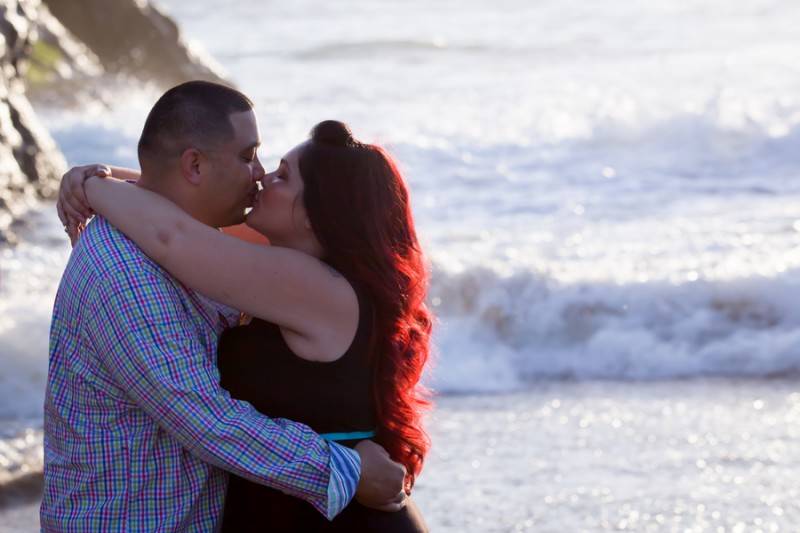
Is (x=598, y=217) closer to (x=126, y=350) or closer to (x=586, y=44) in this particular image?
(x=126, y=350)

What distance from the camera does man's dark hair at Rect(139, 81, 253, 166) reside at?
275 cm

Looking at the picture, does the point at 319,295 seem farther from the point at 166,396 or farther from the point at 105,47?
the point at 105,47

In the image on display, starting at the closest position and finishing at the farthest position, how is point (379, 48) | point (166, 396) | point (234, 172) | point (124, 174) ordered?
1. point (166, 396)
2. point (234, 172)
3. point (124, 174)
4. point (379, 48)

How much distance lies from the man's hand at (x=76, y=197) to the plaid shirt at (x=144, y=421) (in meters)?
0.12

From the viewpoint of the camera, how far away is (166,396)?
102 inches

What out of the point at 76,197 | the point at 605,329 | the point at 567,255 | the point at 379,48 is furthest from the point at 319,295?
the point at 379,48

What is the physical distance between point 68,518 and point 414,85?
58.0ft

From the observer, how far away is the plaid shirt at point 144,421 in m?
2.60

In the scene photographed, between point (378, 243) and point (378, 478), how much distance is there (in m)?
0.48

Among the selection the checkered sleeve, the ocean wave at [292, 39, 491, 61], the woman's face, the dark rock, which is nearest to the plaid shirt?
the checkered sleeve

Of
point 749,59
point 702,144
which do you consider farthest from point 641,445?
point 749,59

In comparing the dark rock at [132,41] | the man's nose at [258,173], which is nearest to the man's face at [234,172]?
the man's nose at [258,173]

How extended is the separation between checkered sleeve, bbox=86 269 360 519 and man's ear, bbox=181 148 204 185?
0.23 meters

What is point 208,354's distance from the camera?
2.77 meters
